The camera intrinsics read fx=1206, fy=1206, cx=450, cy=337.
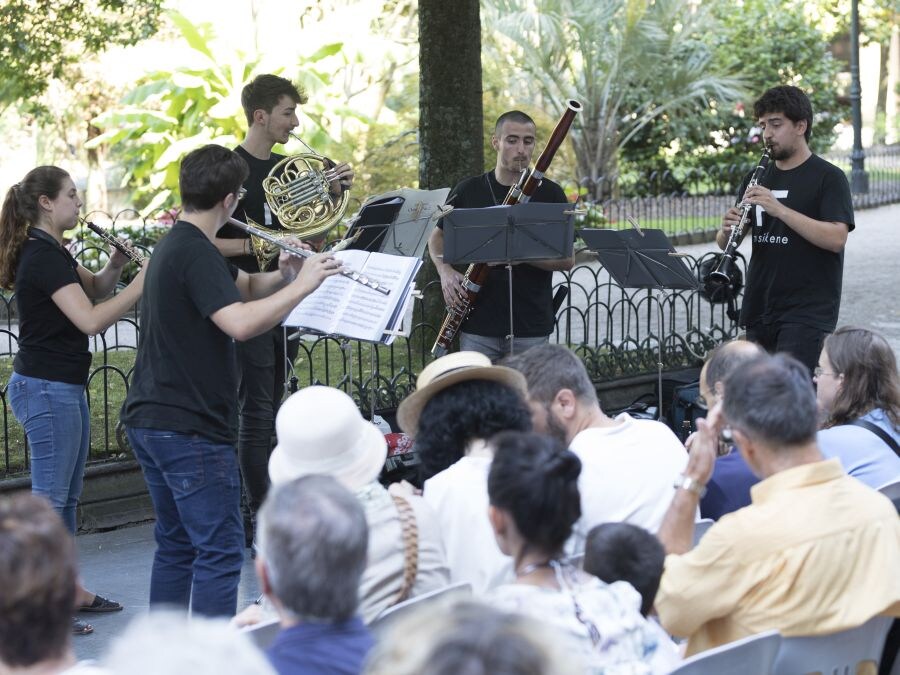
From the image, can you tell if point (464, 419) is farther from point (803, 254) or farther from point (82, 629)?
point (803, 254)

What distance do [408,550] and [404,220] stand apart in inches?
107

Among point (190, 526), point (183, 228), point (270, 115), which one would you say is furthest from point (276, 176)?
point (190, 526)

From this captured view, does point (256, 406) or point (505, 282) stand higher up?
point (505, 282)

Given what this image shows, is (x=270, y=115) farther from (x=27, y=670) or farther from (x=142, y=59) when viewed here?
(x=142, y=59)

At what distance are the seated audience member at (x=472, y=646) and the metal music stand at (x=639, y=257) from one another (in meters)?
4.52

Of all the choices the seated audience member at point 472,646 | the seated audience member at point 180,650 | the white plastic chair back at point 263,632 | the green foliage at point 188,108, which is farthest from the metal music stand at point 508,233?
the green foliage at point 188,108

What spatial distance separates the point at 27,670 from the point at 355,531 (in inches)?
24.4

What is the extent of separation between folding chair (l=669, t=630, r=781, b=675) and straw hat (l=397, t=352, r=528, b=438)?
1.19m

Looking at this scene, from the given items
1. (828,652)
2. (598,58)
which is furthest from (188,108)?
(828,652)

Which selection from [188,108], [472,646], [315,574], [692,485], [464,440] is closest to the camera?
[472,646]

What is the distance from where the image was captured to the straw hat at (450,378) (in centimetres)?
346

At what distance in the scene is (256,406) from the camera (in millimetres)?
5473

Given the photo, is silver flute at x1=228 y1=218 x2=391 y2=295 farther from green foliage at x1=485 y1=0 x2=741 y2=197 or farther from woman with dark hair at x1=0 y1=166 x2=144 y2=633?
green foliage at x1=485 y1=0 x2=741 y2=197

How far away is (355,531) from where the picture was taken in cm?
228
